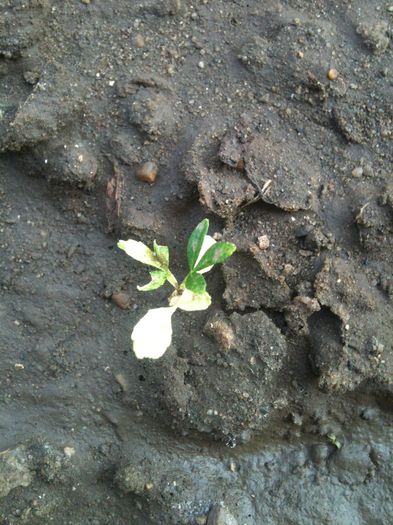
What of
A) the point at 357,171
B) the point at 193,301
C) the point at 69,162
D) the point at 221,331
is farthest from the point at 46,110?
the point at 357,171

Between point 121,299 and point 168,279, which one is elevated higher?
point 168,279

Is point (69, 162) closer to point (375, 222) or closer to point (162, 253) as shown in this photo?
point (162, 253)

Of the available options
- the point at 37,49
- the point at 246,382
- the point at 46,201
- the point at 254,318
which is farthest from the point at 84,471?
the point at 37,49

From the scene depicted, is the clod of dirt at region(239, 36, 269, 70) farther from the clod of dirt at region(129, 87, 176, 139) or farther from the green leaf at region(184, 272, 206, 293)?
the green leaf at region(184, 272, 206, 293)

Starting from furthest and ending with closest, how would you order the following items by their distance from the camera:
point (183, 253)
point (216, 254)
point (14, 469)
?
1. point (183, 253)
2. point (14, 469)
3. point (216, 254)

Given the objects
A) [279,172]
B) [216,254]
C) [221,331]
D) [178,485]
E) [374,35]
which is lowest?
[178,485]

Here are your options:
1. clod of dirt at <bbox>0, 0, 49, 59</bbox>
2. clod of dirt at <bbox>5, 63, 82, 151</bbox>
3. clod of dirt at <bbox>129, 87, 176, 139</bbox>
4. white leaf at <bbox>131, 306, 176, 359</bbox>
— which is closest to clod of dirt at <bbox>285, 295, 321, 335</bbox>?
white leaf at <bbox>131, 306, 176, 359</bbox>
